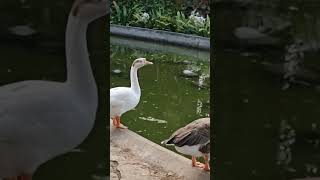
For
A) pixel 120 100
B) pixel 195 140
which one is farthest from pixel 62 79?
pixel 120 100

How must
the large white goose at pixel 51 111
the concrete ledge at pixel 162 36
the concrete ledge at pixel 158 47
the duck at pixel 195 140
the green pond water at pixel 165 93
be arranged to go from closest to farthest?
1. the large white goose at pixel 51 111
2. the duck at pixel 195 140
3. the green pond water at pixel 165 93
4. the concrete ledge at pixel 158 47
5. the concrete ledge at pixel 162 36

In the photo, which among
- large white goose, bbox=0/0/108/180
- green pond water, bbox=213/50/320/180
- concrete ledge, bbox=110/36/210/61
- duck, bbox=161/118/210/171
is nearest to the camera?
large white goose, bbox=0/0/108/180

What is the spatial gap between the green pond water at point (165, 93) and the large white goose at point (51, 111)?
60.5 inches

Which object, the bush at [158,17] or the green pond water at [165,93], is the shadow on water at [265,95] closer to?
the green pond water at [165,93]

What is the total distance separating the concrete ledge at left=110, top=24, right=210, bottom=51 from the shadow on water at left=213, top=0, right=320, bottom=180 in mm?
3937

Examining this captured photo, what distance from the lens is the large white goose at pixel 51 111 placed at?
1.18m

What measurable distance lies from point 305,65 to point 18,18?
0.68 meters

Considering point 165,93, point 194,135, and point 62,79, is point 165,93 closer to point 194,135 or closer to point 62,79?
point 194,135

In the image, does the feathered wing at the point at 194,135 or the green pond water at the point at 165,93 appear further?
the green pond water at the point at 165,93

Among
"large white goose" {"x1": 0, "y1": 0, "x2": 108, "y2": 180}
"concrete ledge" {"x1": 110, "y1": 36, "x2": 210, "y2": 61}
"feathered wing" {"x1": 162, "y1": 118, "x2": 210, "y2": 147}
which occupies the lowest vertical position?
"concrete ledge" {"x1": 110, "y1": 36, "x2": 210, "y2": 61}

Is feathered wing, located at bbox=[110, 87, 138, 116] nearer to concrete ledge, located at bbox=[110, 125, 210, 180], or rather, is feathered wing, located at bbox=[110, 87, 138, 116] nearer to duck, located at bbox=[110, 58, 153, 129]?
duck, located at bbox=[110, 58, 153, 129]

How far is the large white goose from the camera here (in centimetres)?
118

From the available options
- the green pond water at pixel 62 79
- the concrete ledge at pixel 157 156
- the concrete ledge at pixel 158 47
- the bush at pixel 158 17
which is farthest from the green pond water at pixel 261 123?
the bush at pixel 158 17

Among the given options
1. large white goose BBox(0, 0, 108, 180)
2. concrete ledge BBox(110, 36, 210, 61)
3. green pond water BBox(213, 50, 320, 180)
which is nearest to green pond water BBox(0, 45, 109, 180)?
large white goose BBox(0, 0, 108, 180)
